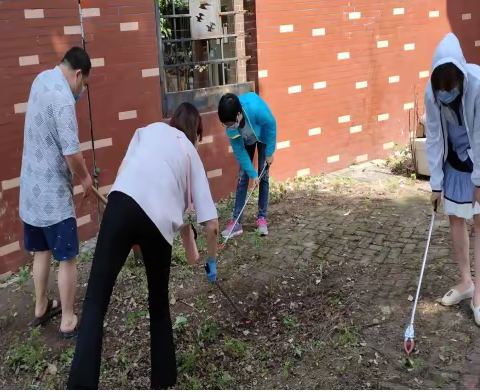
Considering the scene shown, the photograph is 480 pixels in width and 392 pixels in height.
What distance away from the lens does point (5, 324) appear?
14.0ft

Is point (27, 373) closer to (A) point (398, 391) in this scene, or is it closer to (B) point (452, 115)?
(A) point (398, 391)

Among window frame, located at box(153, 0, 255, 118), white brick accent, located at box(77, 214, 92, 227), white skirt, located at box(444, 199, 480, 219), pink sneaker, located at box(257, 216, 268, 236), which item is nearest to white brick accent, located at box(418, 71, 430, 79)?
window frame, located at box(153, 0, 255, 118)

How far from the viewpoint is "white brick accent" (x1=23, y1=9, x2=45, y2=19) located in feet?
16.0

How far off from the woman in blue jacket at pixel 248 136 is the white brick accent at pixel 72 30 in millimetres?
1555

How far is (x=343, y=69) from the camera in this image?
768 centimetres

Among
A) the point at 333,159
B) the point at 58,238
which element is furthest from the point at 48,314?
the point at 333,159

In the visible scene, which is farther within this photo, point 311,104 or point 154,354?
point 311,104

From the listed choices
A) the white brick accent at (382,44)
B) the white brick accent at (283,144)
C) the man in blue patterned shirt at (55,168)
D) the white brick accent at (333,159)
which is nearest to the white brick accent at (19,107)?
the man in blue patterned shirt at (55,168)

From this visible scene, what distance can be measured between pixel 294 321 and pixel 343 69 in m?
4.57

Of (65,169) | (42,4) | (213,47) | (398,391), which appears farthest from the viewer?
(213,47)

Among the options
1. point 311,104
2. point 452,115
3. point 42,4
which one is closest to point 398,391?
point 452,115

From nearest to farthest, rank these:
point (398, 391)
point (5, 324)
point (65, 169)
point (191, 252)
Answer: point (398, 391) → point (191, 252) → point (65, 169) → point (5, 324)

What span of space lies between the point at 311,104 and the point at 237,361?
444cm

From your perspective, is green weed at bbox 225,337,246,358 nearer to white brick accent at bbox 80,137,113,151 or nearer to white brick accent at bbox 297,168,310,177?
white brick accent at bbox 80,137,113,151
